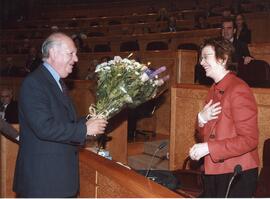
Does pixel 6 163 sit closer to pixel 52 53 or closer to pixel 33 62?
pixel 52 53

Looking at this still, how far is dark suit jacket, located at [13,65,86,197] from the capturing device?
1.87 metres

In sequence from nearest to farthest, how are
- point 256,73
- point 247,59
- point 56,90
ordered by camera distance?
point 56,90 < point 256,73 < point 247,59

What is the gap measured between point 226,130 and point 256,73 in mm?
2232

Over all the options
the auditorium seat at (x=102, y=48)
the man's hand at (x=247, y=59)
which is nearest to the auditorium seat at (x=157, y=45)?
the auditorium seat at (x=102, y=48)

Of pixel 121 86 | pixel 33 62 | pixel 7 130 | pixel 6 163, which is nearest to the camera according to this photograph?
pixel 121 86

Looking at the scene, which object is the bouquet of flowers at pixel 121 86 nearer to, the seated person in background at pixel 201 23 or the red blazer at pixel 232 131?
the red blazer at pixel 232 131

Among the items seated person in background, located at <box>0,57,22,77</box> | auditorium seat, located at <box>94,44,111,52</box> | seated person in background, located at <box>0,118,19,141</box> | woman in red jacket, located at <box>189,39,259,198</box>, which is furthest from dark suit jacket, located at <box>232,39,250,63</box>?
seated person in background, located at <box>0,57,22,77</box>

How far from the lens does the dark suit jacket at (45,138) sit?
6.13 feet

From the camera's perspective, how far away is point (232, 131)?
194cm

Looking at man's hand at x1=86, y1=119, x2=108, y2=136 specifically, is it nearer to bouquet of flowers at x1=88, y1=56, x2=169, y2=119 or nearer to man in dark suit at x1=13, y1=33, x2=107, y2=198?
man in dark suit at x1=13, y1=33, x2=107, y2=198

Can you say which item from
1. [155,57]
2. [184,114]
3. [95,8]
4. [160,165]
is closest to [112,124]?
[160,165]

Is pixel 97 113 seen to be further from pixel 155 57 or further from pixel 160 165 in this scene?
pixel 155 57

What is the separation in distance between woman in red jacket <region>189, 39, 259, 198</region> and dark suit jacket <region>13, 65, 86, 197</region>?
0.63m

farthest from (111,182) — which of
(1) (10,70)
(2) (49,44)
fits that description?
(1) (10,70)
